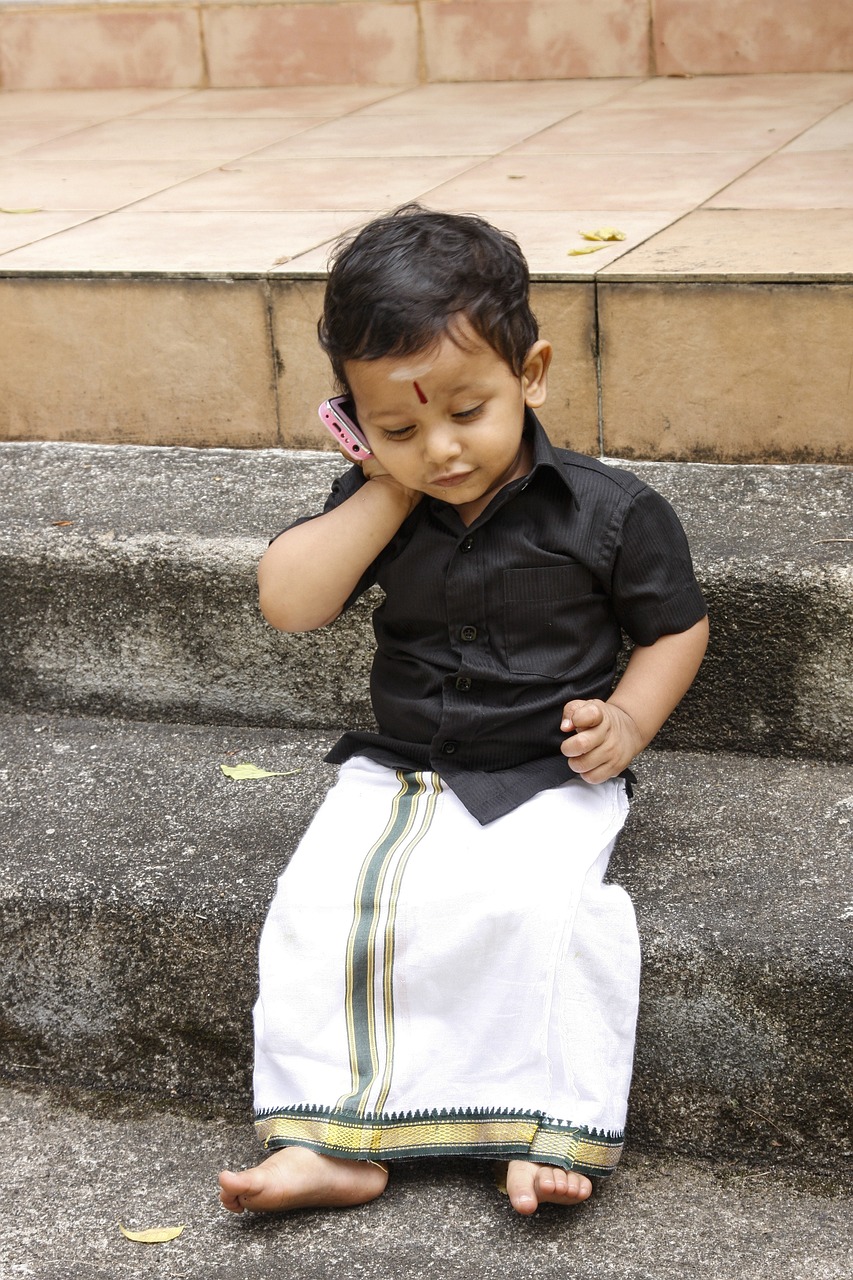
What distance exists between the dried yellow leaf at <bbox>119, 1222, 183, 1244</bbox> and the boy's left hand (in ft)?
2.44

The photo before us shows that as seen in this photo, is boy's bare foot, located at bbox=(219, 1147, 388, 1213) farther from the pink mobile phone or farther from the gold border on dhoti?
the pink mobile phone

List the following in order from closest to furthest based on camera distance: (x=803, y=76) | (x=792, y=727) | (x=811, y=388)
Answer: (x=792, y=727), (x=811, y=388), (x=803, y=76)

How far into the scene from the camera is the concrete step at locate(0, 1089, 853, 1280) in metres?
1.74

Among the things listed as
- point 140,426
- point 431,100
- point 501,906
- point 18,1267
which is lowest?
point 18,1267

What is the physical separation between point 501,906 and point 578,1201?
35 centimetres

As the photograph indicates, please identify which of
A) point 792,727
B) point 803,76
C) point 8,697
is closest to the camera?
point 792,727

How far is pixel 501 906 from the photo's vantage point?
180 cm

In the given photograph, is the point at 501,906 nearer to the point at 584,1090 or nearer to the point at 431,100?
the point at 584,1090

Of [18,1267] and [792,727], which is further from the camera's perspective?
[792,727]

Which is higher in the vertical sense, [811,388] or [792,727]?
[811,388]

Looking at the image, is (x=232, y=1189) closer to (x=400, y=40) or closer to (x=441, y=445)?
(x=441, y=445)

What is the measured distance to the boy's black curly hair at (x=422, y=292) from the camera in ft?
5.82

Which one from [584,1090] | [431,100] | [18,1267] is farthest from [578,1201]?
[431,100]

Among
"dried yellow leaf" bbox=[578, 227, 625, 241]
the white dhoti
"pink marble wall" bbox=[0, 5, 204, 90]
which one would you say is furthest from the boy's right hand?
"pink marble wall" bbox=[0, 5, 204, 90]
